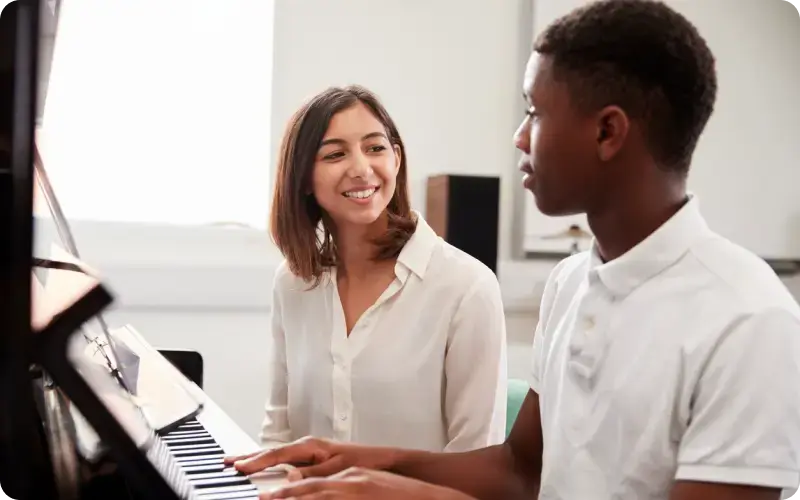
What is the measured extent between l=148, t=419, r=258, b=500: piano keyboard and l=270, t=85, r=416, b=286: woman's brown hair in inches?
22.9

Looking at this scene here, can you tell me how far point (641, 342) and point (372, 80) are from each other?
7.58 feet

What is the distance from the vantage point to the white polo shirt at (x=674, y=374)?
86 cm

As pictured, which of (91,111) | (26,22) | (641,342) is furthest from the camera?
(91,111)

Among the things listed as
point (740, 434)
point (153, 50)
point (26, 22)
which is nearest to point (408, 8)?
point (153, 50)

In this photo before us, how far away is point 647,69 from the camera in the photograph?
3.22 feet

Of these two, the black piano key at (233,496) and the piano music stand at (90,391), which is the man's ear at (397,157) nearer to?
the black piano key at (233,496)

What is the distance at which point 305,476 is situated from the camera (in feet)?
3.72

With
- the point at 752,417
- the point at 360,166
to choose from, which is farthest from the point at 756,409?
the point at 360,166

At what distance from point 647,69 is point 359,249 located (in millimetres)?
994

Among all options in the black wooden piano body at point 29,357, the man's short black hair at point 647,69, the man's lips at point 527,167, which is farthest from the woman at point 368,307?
the black wooden piano body at point 29,357

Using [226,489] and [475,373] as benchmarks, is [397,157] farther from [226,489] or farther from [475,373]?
[226,489]

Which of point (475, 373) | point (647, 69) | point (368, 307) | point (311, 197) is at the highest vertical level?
point (647, 69)

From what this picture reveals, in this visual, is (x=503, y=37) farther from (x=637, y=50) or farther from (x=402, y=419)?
(x=637, y=50)

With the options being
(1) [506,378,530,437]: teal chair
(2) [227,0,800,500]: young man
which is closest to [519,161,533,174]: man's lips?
(2) [227,0,800,500]: young man
